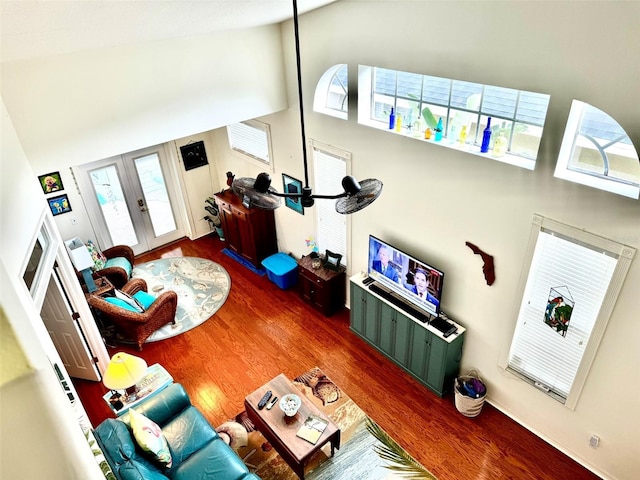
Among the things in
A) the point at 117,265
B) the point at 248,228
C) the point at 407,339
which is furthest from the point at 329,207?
the point at 117,265

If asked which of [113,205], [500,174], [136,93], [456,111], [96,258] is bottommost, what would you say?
[96,258]

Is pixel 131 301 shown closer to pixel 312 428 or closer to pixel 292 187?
pixel 292 187

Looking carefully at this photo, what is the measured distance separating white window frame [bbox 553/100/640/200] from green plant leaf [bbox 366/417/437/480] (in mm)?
2950

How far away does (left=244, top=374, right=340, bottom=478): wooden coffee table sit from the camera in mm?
4172

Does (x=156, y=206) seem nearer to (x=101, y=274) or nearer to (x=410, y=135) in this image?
(x=101, y=274)

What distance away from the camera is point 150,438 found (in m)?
3.85

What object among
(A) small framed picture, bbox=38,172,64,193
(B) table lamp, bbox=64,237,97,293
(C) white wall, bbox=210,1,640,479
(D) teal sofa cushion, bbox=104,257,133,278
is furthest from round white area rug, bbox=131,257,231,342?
(C) white wall, bbox=210,1,640,479

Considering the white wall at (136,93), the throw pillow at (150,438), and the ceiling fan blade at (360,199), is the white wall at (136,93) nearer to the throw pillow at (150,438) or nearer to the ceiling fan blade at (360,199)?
the throw pillow at (150,438)

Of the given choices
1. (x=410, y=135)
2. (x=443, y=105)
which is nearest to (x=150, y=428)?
(x=410, y=135)

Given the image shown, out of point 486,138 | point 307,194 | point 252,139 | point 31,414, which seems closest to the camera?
point 31,414

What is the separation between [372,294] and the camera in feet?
17.7

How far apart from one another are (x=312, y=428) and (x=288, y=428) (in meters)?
0.22

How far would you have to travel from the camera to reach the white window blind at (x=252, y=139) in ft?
21.7

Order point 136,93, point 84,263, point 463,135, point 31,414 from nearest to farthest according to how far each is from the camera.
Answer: point 31,414 < point 463,135 < point 136,93 < point 84,263
